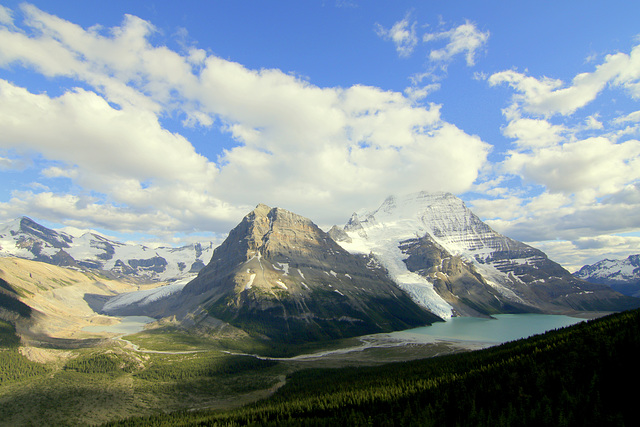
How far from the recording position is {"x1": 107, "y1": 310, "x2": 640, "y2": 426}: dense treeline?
5728cm

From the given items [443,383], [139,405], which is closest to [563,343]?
[443,383]

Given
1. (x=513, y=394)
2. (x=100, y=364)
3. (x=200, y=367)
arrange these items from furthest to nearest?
(x=200, y=367) < (x=100, y=364) < (x=513, y=394)

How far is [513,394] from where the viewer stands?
224 feet

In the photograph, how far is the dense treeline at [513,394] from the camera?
188 ft

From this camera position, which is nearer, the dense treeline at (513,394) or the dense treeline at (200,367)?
the dense treeline at (513,394)

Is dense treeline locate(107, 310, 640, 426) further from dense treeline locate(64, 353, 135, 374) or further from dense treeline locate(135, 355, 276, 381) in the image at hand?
dense treeline locate(64, 353, 135, 374)

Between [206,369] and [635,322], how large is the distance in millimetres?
165488

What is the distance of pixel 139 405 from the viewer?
411ft

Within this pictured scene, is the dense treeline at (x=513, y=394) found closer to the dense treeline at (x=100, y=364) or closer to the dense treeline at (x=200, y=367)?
the dense treeline at (x=200, y=367)

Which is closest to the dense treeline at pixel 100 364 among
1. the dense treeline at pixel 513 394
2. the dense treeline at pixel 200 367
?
the dense treeline at pixel 200 367

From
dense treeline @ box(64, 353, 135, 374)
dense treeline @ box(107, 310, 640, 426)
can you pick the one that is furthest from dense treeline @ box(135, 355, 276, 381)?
dense treeline @ box(107, 310, 640, 426)

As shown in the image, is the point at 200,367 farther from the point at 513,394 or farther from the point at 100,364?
the point at 513,394

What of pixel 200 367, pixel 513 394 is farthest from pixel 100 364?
pixel 513 394

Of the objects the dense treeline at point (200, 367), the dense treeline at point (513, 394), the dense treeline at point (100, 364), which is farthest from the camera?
the dense treeline at point (100, 364)
